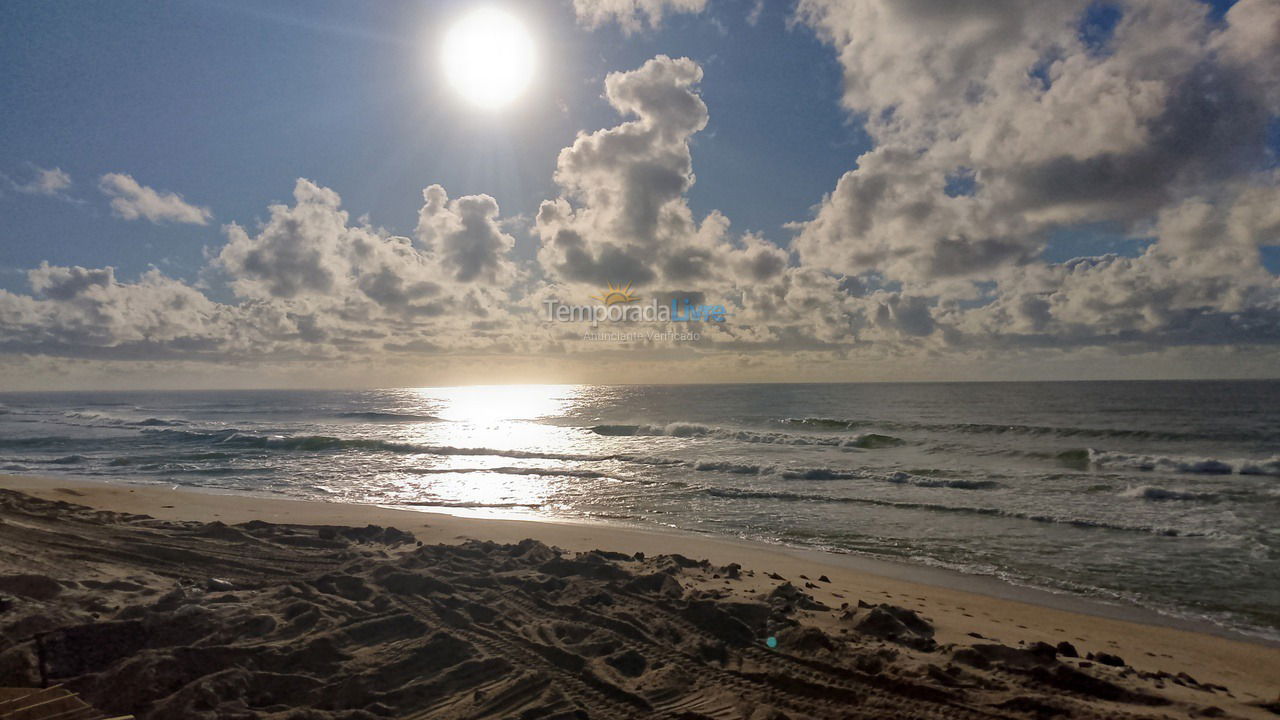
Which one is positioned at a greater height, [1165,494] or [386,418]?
[1165,494]

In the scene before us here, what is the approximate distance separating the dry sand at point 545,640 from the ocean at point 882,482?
2714 mm

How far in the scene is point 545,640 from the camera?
6.18 meters

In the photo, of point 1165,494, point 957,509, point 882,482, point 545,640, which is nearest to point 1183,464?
point 1165,494

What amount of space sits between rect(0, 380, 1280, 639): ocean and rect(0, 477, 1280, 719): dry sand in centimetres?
271

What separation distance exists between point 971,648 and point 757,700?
8.34 feet

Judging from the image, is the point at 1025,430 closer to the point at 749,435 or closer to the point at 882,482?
the point at 749,435

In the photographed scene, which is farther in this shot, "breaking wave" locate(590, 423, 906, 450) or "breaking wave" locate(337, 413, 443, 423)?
"breaking wave" locate(337, 413, 443, 423)

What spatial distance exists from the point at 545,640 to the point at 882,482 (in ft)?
54.8

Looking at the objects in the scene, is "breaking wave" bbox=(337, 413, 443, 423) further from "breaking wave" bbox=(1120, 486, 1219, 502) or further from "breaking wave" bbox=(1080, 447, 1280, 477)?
"breaking wave" bbox=(1120, 486, 1219, 502)

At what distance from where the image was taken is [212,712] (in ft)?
15.0

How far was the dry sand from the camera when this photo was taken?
5031 millimetres

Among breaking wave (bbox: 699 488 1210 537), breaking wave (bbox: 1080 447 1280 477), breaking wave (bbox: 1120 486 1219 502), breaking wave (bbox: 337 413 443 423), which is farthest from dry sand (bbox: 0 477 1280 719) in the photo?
breaking wave (bbox: 337 413 443 423)

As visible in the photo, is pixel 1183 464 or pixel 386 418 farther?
pixel 386 418

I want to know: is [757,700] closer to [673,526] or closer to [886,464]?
[673,526]
